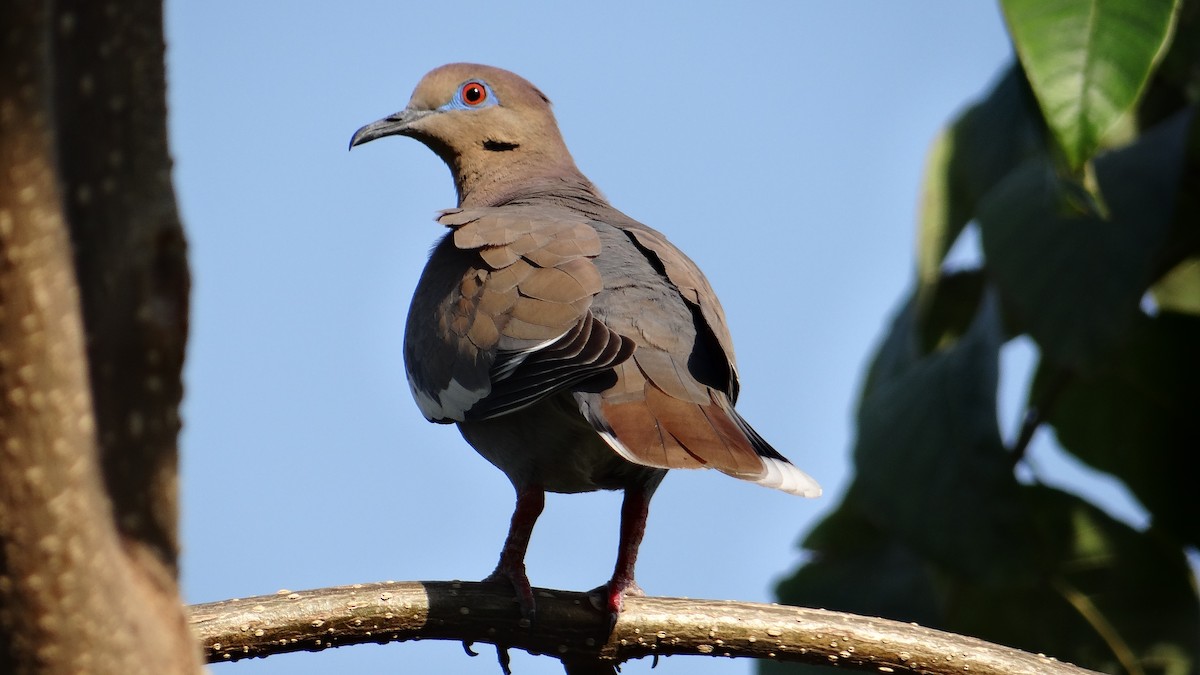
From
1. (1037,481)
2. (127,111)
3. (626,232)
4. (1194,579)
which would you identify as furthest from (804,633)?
(1194,579)

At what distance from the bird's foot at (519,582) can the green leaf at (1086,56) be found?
1.35 m

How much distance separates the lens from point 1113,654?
4.31m

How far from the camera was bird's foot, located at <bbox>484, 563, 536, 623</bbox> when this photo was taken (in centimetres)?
269

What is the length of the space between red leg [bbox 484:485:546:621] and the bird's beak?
1643 mm

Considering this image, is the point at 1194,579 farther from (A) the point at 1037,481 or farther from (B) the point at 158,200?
(B) the point at 158,200

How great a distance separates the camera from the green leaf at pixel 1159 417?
4.33 m

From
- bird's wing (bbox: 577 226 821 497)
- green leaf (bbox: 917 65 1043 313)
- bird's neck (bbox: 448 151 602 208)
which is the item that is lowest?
bird's wing (bbox: 577 226 821 497)

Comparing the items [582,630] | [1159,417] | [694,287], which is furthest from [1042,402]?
[582,630]

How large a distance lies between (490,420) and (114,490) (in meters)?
1.96

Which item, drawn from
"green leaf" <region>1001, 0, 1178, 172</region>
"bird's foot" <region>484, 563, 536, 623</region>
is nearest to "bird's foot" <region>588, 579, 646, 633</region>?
"bird's foot" <region>484, 563, 536, 623</region>

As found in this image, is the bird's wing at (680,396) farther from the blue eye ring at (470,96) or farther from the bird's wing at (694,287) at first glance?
the blue eye ring at (470,96)

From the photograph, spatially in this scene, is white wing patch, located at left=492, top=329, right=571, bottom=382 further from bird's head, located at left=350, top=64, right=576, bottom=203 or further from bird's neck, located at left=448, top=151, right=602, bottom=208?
bird's head, located at left=350, top=64, right=576, bottom=203

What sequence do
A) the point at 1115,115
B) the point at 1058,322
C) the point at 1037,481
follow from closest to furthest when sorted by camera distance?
1. the point at 1115,115
2. the point at 1058,322
3. the point at 1037,481

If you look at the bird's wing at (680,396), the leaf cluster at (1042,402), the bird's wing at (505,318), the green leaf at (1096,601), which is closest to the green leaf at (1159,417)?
the leaf cluster at (1042,402)
